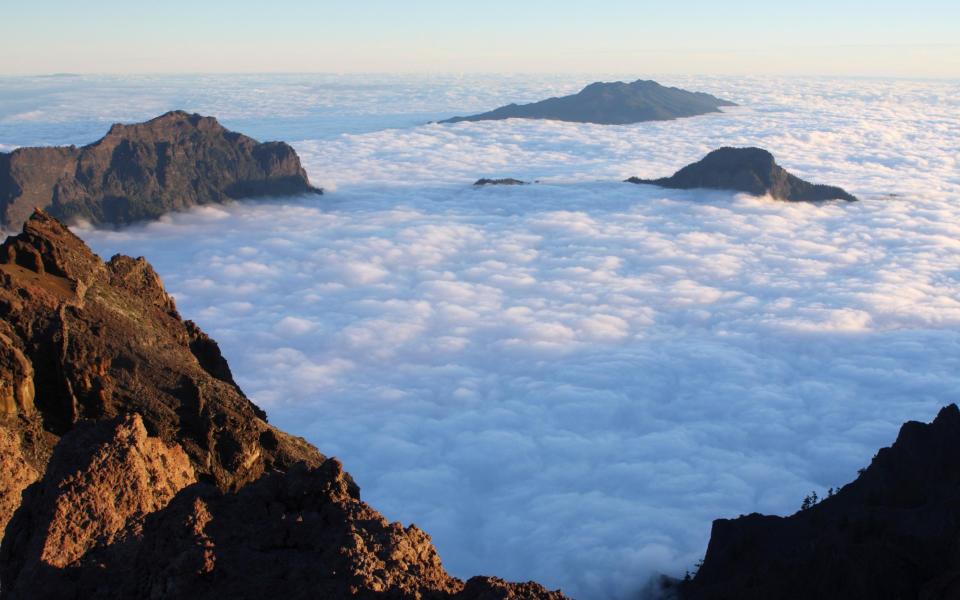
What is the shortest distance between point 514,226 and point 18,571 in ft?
330

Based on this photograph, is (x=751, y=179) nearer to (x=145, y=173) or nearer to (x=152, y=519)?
(x=145, y=173)

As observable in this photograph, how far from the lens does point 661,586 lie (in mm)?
27562

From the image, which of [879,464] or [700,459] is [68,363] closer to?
[879,464]

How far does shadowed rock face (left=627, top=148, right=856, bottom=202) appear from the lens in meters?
122

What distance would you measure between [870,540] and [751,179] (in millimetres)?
113278

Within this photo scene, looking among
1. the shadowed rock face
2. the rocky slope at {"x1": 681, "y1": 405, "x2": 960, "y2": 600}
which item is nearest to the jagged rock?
the rocky slope at {"x1": 681, "y1": 405, "x2": 960, "y2": 600}

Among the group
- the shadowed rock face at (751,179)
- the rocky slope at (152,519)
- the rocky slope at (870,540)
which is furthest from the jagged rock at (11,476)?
the shadowed rock face at (751,179)

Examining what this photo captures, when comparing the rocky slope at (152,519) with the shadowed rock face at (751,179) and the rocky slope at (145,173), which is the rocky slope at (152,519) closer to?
the rocky slope at (145,173)

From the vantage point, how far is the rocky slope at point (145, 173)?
97.2 meters

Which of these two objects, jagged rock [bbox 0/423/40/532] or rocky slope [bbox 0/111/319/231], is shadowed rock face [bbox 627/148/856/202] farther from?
jagged rock [bbox 0/423/40/532]

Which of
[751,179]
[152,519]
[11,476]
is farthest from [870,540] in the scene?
[751,179]

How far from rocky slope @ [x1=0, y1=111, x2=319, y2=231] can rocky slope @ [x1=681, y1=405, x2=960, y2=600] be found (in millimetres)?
90235

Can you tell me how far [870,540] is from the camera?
1532 centimetres

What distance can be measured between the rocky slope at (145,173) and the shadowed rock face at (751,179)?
57508 millimetres
